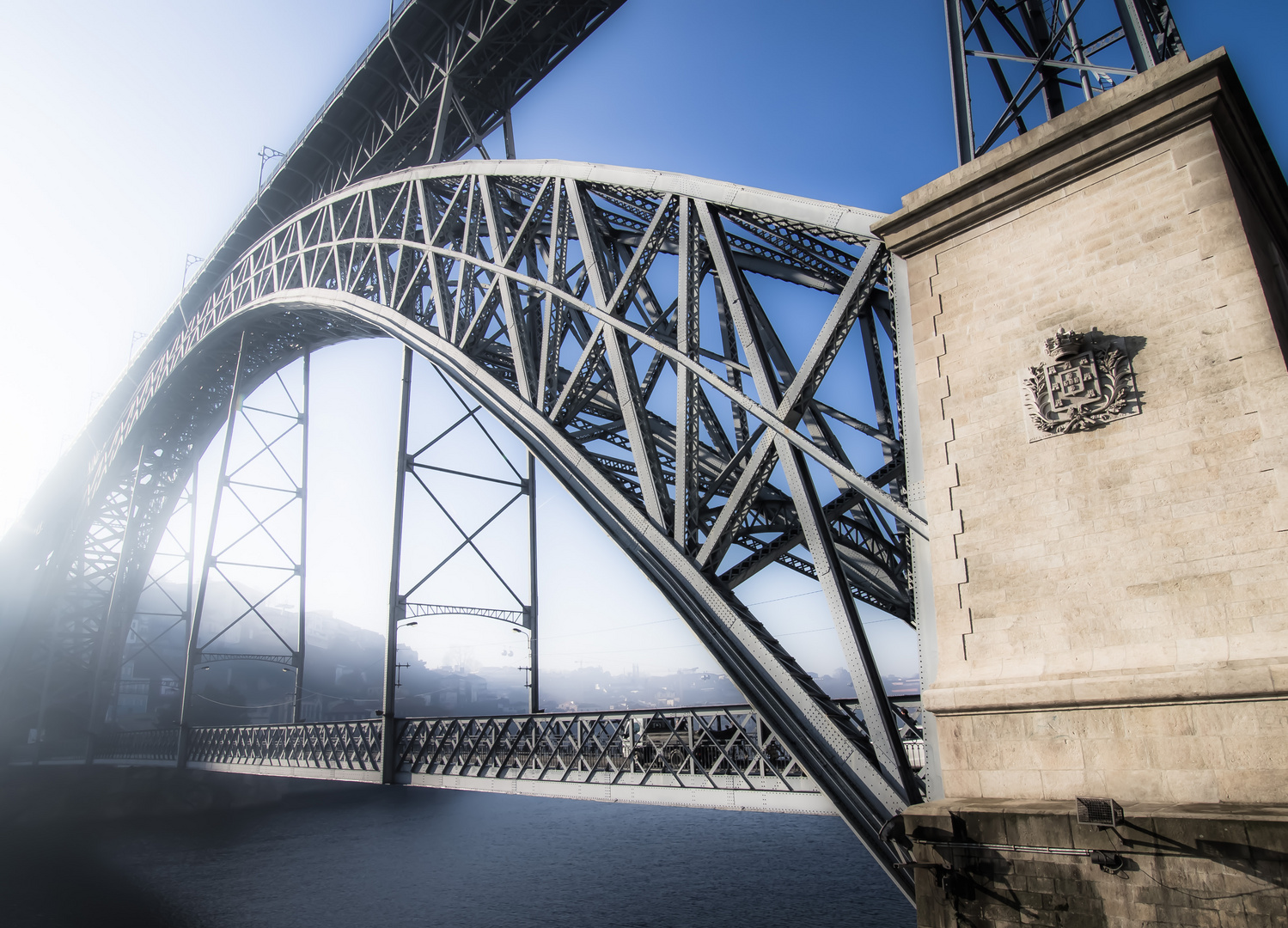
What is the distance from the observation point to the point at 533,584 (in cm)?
1800

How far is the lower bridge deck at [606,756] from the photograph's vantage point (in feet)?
32.0

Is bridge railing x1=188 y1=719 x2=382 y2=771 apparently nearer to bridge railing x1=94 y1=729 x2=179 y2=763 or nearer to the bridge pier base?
bridge railing x1=94 y1=729 x2=179 y2=763

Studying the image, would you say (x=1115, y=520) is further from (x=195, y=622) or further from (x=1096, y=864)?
(x=195, y=622)

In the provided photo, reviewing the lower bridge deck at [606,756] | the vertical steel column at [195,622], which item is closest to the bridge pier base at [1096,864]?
the lower bridge deck at [606,756]

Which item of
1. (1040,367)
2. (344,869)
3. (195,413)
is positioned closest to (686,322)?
(1040,367)

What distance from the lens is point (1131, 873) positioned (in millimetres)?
5281

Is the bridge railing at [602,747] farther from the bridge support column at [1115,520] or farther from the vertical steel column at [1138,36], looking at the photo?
the vertical steel column at [1138,36]

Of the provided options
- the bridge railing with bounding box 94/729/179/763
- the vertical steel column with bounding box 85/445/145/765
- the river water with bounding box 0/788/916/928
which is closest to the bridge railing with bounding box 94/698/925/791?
the river water with bounding box 0/788/916/928

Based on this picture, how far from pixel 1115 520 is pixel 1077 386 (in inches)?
43.3

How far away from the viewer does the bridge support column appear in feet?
17.3

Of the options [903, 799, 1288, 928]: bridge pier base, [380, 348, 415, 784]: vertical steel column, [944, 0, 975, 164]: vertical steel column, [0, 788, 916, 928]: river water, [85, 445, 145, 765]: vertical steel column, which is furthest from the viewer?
[85, 445, 145, 765]: vertical steel column

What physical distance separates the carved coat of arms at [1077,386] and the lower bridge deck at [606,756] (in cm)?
413

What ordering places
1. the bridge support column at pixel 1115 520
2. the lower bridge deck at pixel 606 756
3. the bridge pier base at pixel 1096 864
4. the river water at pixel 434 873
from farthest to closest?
1. the river water at pixel 434 873
2. the lower bridge deck at pixel 606 756
3. the bridge support column at pixel 1115 520
4. the bridge pier base at pixel 1096 864

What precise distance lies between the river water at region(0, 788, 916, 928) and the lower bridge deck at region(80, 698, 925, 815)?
709 centimetres
